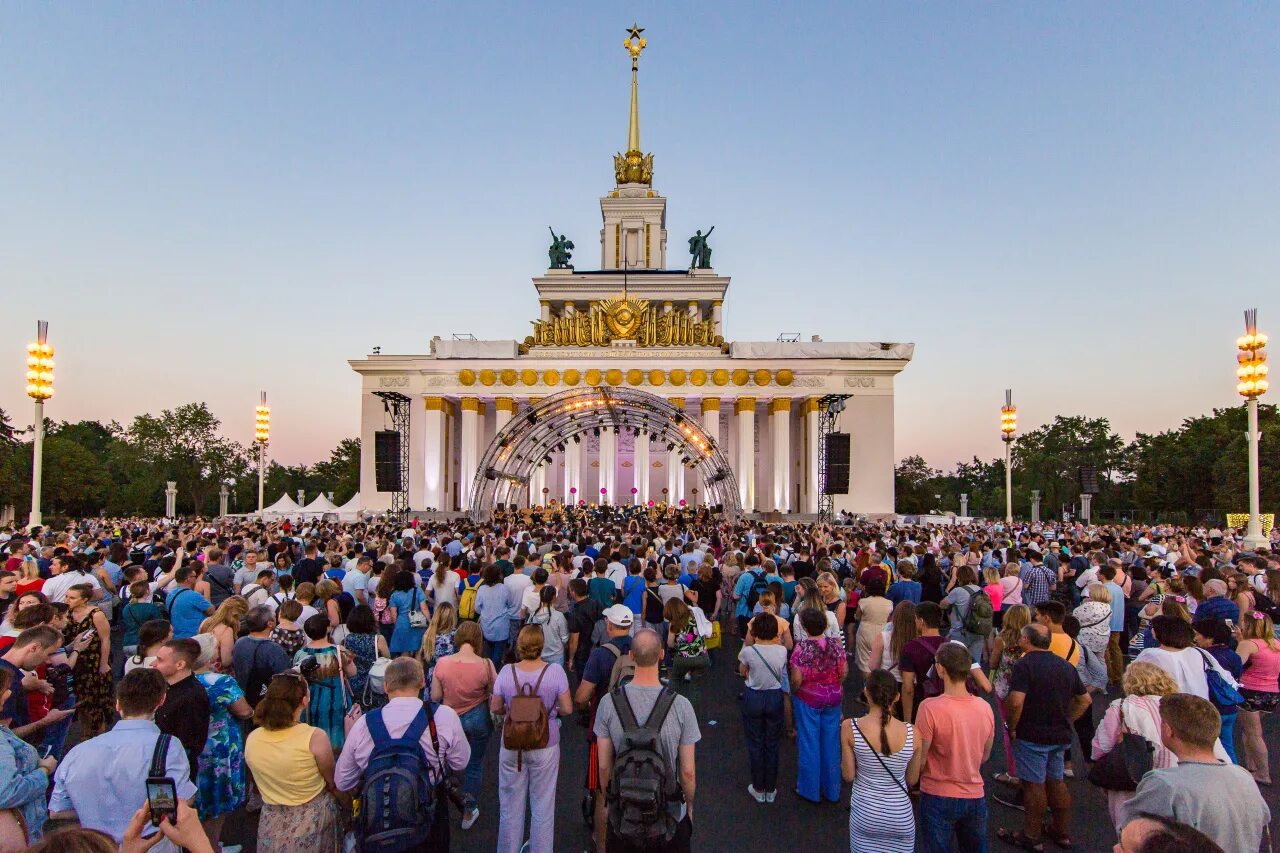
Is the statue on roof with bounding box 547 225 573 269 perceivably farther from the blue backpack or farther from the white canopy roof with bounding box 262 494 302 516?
the blue backpack

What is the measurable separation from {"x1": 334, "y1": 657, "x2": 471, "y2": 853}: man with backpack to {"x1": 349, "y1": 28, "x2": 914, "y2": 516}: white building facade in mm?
36403

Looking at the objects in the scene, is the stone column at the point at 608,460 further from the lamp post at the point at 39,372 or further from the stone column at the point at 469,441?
the lamp post at the point at 39,372

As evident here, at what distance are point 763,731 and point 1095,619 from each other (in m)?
4.09

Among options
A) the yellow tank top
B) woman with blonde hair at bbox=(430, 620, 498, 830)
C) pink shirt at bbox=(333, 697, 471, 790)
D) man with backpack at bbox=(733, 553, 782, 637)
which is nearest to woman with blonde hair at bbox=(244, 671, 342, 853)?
the yellow tank top

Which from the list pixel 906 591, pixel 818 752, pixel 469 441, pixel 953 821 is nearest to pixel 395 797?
pixel 953 821

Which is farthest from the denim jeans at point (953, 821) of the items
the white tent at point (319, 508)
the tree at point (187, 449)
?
the tree at point (187, 449)

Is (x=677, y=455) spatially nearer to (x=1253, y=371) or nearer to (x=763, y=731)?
(x=1253, y=371)

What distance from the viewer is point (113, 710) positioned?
6430 millimetres

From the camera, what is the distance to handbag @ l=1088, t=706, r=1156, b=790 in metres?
4.39

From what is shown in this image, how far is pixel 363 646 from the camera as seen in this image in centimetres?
631

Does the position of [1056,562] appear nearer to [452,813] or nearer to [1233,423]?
[452,813]

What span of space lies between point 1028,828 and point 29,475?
65089 mm

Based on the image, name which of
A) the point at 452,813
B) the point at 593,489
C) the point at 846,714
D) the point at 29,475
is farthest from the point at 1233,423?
the point at 29,475

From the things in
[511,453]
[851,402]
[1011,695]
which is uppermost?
[851,402]
